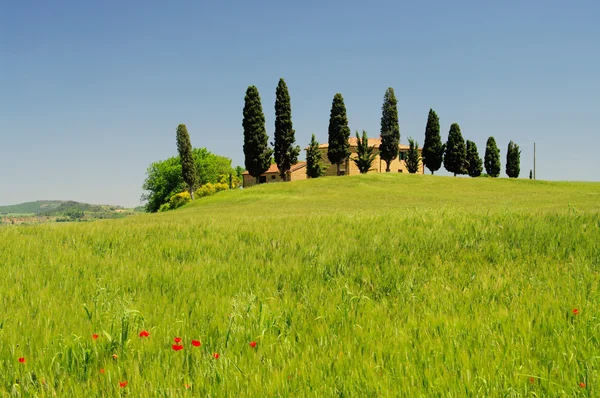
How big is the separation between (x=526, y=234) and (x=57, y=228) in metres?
10.6

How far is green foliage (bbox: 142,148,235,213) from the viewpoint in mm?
106812

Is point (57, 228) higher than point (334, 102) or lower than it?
lower

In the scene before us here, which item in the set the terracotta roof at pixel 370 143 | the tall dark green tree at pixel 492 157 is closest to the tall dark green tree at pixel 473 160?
the tall dark green tree at pixel 492 157

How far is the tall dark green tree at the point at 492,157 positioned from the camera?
318 ft

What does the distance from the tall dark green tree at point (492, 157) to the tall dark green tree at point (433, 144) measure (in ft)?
71.6

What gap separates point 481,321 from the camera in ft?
12.6

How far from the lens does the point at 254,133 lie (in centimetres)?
6303

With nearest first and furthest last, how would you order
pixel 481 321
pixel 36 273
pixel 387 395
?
1. pixel 387 395
2. pixel 481 321
3. pixel 36 273

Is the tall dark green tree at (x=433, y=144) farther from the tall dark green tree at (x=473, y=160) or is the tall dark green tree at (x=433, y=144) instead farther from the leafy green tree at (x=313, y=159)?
the leafy green tree at (x=313, y=159)

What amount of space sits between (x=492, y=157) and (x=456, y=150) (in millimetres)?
17101

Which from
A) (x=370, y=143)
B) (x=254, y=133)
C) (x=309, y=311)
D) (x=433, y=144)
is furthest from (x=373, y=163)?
(x=309, y=311)

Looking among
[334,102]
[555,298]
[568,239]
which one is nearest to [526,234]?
[568,239]

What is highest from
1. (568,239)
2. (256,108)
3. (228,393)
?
(256,108)

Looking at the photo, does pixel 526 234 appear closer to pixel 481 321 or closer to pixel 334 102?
pixel 481 321
